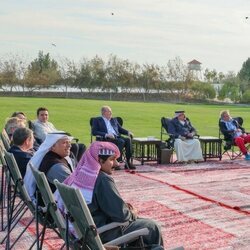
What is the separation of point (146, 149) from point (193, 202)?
4891 millimetres

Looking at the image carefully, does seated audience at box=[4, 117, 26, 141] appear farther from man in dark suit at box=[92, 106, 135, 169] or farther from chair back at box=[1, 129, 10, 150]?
man in dark suit at box=[92, 106, 135, 169]

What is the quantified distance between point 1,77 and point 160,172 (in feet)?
190

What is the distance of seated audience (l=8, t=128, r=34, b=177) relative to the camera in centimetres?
622

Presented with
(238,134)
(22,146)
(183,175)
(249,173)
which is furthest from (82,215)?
(238,134)

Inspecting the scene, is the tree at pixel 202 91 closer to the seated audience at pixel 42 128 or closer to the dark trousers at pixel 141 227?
the seated audience at pixel 42 128

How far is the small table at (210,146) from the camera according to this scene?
12.9 metres

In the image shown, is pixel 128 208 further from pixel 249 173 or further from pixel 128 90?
pixel 128 90

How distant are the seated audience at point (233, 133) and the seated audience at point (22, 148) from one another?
25.3ft

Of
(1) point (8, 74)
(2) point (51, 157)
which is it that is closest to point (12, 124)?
(2) point (51, 157)

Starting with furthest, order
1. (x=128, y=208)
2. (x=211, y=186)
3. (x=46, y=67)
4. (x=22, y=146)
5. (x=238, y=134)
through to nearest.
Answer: (x=46, y=67) < (x=238, y=134) < (x=211, y=186) < (x=22, y=146) < (x=128, y=208)

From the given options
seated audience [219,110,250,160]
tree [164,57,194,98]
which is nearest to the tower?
tree [164,57,194,98]

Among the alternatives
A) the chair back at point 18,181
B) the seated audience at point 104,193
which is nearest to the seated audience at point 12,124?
the chair back at point 18,181

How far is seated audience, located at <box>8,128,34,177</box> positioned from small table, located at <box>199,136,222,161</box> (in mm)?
7099

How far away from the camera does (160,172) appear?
1090 centimetres
